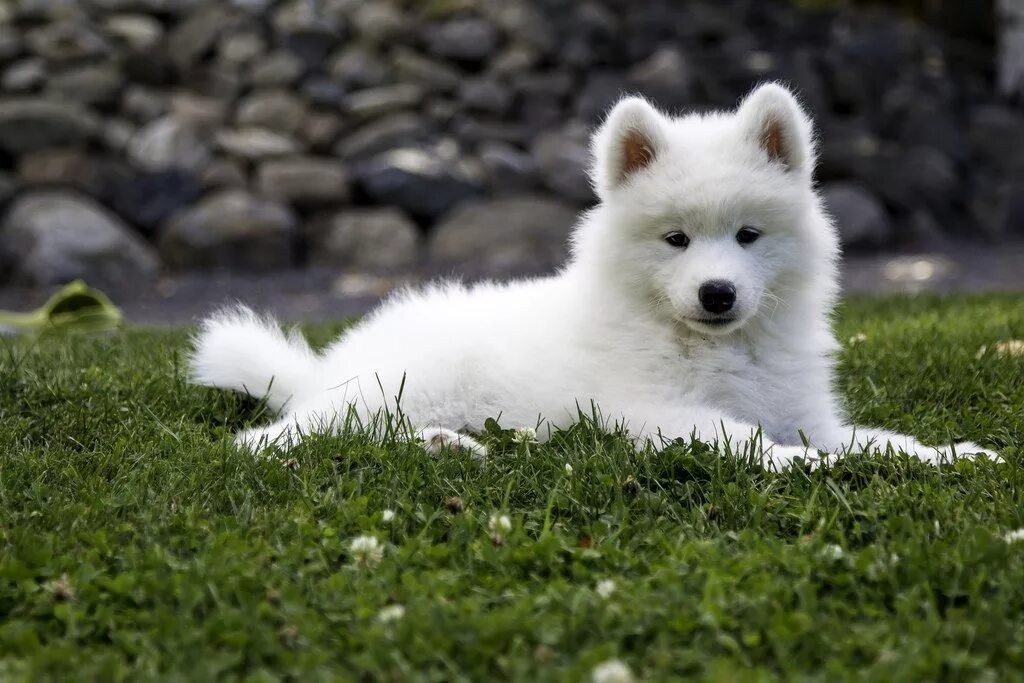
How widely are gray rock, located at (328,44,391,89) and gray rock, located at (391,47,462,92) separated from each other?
0.51 feet

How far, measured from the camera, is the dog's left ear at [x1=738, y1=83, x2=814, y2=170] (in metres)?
2.98

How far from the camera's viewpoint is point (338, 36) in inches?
412

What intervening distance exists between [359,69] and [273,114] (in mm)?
993

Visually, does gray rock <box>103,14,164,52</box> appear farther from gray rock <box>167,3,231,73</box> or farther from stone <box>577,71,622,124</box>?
stone <box>577,71,622,124</box>

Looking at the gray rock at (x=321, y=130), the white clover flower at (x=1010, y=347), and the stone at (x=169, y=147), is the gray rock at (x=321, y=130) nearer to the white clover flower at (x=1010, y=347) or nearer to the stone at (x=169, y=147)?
the stone at (x=169, y=147)

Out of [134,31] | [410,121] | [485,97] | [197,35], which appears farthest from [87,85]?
[485,97]

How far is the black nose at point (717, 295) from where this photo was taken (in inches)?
108

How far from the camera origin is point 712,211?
282 cm

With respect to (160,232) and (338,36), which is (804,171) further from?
(338,36)

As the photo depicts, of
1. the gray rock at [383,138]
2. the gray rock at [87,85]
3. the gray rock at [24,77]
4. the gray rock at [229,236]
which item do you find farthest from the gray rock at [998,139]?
the gray rock at [24,77]

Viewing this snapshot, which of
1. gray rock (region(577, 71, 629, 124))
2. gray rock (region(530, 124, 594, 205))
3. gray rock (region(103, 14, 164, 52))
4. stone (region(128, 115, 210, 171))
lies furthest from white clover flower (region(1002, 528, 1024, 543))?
gray rock (region(103, 14, 164, 52))

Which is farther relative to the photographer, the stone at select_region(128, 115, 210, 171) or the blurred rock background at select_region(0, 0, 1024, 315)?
the stone at select_region(128, 115, 210, 171)

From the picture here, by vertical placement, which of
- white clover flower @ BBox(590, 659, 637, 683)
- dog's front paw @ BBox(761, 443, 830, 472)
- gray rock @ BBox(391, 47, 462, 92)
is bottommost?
white clover flower @ BBox(590, 659, 637, 683)

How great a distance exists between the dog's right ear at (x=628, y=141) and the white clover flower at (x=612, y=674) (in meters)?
1.72
